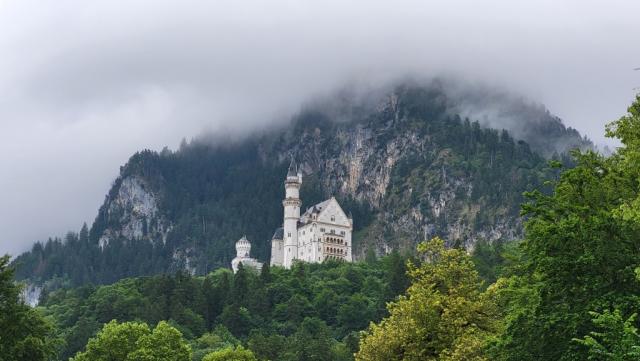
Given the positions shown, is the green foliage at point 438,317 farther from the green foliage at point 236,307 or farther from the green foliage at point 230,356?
the green foliage at point 236,307

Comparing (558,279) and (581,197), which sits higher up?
(581,197)

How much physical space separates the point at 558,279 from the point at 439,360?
9.98 meters

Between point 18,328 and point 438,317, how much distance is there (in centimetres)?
2237

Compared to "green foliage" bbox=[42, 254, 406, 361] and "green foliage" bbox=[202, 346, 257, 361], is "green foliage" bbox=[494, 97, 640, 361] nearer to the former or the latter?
"green foliage" bbox=[202, 346, 257, 361]

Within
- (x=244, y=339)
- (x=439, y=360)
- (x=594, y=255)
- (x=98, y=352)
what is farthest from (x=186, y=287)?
(x=594, y=255)

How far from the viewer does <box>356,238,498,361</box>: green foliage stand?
1912 inches

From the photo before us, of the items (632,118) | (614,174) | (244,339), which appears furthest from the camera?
(244,339)

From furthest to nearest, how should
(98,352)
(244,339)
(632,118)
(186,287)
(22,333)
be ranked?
(186,287) < (244,339) < (98,352) < (22,333) < (632,118)

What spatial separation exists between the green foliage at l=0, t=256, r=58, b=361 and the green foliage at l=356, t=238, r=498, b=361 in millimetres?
17041

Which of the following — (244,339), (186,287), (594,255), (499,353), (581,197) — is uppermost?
(186,287)

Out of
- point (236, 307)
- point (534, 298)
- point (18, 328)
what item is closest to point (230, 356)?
point (18, 328)

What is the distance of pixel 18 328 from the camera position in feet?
181

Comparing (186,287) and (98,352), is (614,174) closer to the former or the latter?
(98,352)

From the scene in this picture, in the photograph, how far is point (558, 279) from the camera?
38.7 metres
